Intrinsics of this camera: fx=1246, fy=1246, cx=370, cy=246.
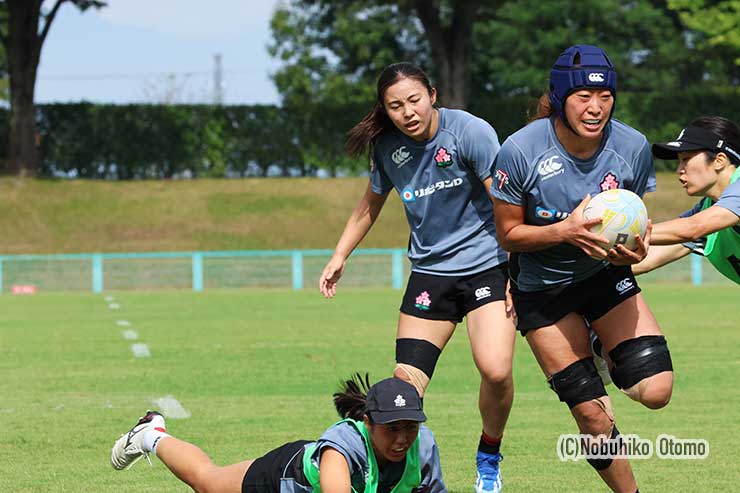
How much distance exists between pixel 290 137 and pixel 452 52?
7.13 metres

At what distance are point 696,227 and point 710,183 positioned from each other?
59cm

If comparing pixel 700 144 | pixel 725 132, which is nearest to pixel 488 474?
pixel 700 144

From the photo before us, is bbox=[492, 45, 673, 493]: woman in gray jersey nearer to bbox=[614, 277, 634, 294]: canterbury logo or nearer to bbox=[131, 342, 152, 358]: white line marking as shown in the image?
bbox=[614, 277, 634, 294]: canterbury logo

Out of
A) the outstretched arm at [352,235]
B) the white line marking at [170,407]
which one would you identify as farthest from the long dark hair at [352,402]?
the white line marking at [170,407]

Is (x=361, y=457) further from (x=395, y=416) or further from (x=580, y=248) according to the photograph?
(x=580, y=248)

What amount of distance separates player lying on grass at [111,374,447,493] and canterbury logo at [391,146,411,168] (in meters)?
1.55

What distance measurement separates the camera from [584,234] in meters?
5.79

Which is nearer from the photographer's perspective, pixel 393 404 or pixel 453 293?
pixel 393 404

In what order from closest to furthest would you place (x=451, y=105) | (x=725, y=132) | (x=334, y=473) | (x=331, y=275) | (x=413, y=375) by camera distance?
(x=334, y=473) → (x=725, y=132) → (x=413, y=375) → (x=331, y=275) → (x=451, y=105)

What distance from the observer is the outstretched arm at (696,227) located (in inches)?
236

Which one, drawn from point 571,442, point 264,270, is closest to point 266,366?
point 571,442

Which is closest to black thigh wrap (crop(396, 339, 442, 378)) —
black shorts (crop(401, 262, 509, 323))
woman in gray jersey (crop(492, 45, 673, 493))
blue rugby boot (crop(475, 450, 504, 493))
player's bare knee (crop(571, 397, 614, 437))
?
black shorts (crop(401, 262, 509, 323))

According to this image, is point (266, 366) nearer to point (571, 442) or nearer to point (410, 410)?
point (571, 442)

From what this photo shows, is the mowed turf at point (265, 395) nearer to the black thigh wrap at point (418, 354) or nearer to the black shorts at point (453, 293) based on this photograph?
the black thigh wrap at point (418, 354)
